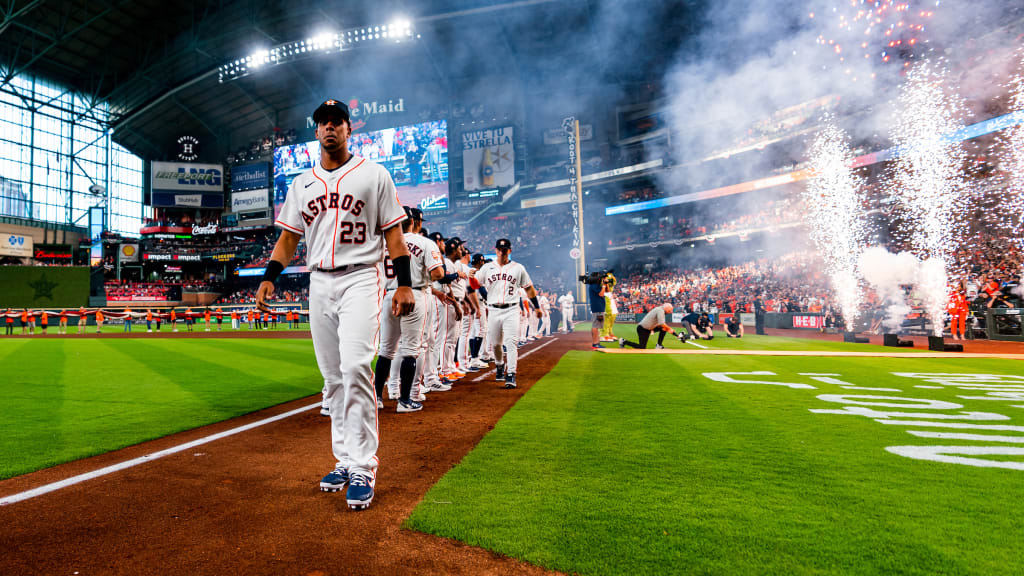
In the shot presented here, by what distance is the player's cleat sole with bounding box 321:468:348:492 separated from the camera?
284 cm

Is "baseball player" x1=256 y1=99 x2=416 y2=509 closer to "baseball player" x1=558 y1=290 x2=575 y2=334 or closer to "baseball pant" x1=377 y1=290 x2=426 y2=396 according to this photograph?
"baseball pant" x1=377 y1=290 x2=426 y2=396

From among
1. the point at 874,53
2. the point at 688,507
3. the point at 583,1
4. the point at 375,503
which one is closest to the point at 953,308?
the point at 874,53

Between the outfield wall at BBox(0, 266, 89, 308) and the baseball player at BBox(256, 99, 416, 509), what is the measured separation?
35.1m

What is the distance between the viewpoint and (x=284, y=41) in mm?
34969

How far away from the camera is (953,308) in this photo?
583 inches

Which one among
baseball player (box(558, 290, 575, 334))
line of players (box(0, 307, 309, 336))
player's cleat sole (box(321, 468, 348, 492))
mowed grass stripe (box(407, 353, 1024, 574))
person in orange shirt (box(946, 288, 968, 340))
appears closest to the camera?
mowed grass stripe (box(407, 353, 1024, 574))

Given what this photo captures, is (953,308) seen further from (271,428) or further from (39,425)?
(39,425)

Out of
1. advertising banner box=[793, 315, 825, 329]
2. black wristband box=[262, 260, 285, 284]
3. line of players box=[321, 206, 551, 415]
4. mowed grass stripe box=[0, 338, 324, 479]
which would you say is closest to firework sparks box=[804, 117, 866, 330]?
advertising banner box=[793, 315, 825, 329]

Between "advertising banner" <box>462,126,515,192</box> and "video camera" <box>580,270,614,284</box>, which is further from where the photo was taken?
"advertising banner" <box>462,126,515,192</box>

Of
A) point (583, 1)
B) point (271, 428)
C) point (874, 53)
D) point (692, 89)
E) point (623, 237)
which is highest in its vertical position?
point (583, 1)

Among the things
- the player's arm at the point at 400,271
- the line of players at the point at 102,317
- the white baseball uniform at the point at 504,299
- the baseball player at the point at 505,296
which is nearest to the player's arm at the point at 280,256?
the player's arm at the point at 400,271

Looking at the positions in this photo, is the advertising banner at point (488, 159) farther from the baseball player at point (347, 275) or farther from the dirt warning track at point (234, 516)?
the baseball player at point (347, 275)

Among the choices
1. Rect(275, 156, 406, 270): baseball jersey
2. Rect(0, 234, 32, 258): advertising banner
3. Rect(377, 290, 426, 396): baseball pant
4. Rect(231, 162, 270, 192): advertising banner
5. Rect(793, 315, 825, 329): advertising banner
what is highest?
Rect(231, 162, 270, 192): advertising banner

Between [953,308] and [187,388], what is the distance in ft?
64.1
